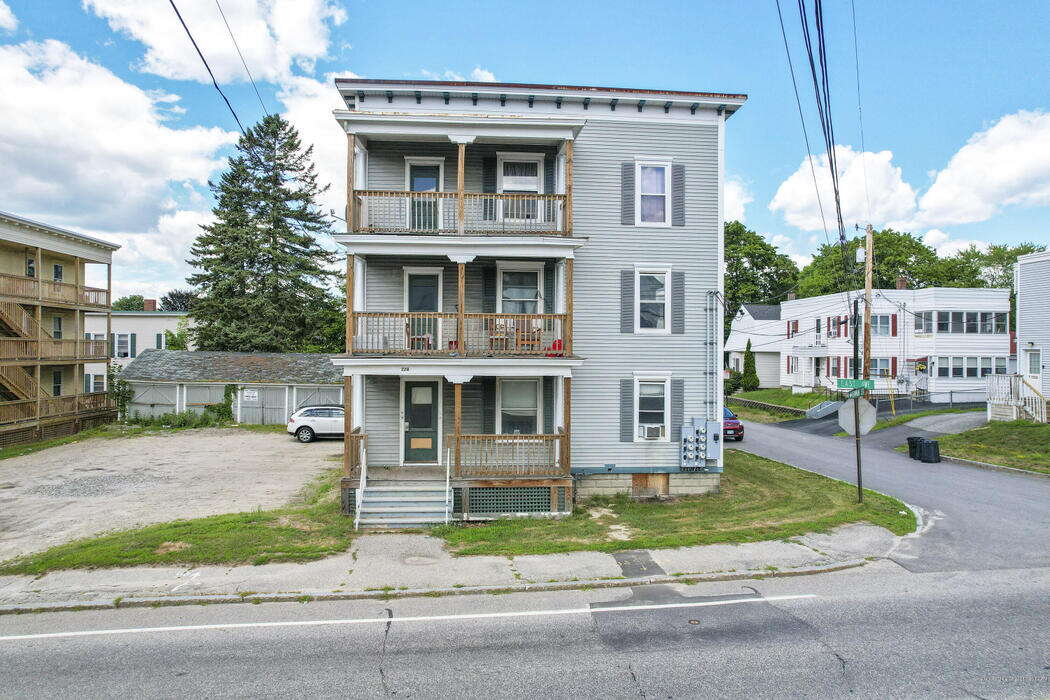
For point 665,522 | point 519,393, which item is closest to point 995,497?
point 665,522

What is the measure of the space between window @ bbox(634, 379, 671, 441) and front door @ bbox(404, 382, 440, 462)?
5.36 meters

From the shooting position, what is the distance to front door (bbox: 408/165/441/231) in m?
14.0

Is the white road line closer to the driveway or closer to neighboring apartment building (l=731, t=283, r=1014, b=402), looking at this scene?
the driveway

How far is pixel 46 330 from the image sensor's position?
26484 mm

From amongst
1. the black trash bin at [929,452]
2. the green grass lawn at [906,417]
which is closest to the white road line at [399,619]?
the black trash bin at [929,452]

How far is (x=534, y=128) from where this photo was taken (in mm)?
13281

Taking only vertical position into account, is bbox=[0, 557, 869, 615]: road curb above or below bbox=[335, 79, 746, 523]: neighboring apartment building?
below

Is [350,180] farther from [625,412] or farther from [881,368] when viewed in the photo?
[881,368]

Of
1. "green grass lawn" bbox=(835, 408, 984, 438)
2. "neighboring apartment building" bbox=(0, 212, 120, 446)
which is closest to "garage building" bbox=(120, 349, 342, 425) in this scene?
"neighboring apartment building" bbox=(0, 212, 120, 446)

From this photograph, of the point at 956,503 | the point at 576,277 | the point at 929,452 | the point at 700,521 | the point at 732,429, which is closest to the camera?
the point at 700,521

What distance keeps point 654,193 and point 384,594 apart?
38.0 ft

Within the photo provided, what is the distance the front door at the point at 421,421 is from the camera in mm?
14508

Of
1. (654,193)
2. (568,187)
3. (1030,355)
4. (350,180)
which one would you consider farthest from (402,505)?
(1030,355)

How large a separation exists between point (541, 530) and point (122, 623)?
7104 millimetres
